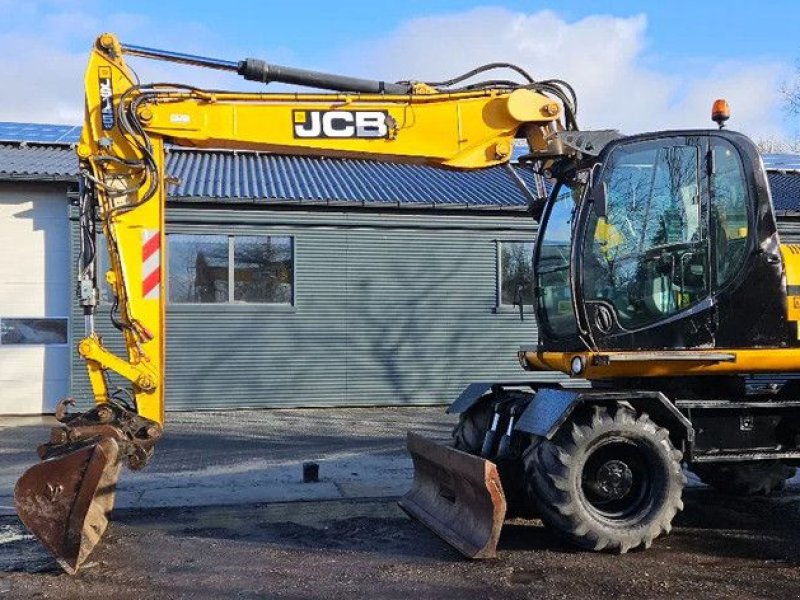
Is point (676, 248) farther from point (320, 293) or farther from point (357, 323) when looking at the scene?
point (320, 293)

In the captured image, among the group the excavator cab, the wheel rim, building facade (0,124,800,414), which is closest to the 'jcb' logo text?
the excavator cab

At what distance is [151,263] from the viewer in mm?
6301

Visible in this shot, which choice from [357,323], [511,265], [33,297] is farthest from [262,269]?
[511,265]

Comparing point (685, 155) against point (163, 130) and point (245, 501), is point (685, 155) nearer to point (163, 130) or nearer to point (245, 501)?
point (163, 130)

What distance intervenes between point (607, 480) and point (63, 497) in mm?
3820

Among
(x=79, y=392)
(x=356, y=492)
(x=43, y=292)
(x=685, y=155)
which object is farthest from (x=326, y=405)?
(x=685, y=155)

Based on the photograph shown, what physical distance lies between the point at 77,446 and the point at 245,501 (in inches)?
93.1

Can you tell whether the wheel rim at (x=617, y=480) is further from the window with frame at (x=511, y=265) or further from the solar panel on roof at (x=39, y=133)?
the solar panel on roof at (x=39, y=133)

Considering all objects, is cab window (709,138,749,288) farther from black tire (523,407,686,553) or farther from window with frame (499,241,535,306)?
window with frame (499,241,535,306)

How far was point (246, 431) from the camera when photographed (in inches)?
Answer: 476

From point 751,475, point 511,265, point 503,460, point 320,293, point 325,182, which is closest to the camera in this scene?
point 503,460

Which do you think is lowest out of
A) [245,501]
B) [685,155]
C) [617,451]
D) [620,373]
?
[245,501]

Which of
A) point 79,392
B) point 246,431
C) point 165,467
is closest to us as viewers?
point 165,467

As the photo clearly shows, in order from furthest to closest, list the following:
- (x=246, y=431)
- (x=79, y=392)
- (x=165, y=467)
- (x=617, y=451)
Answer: (x=79, y=392), (x=246, y=431), (x=165, y=467), (x=617, y=451)
